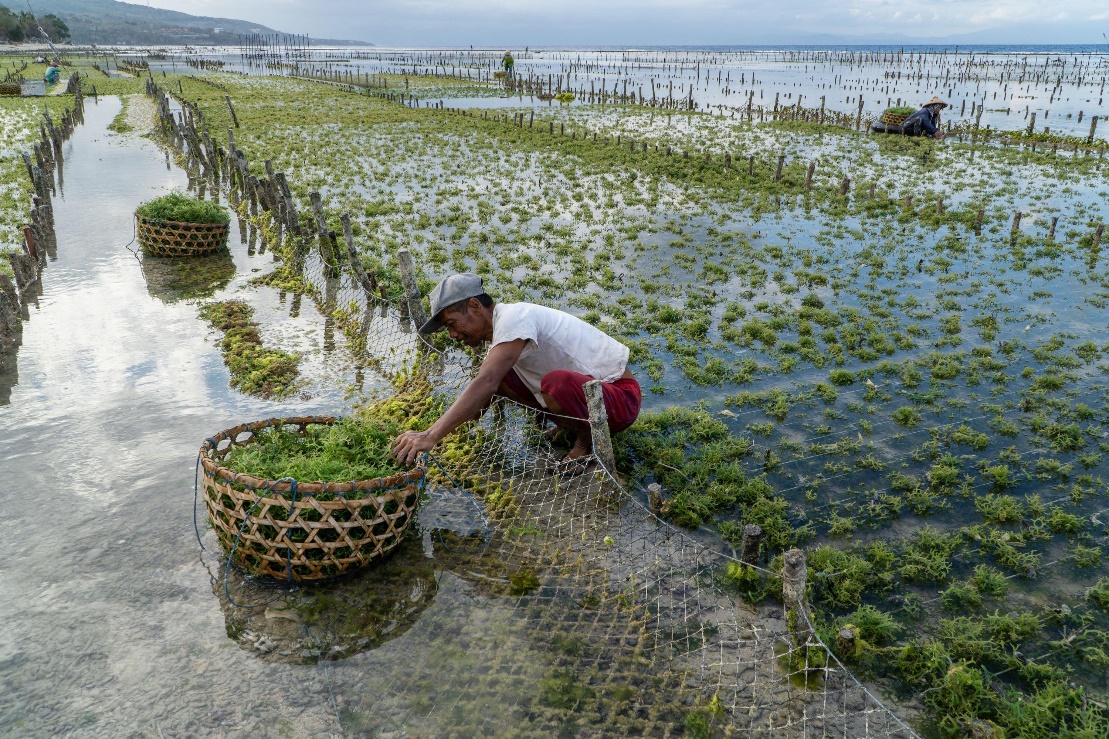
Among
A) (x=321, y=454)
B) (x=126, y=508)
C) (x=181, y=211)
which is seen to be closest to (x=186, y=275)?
(x=181, y=211)

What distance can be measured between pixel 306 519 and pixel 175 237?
358 inches

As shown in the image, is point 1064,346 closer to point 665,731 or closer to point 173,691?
point 665,731

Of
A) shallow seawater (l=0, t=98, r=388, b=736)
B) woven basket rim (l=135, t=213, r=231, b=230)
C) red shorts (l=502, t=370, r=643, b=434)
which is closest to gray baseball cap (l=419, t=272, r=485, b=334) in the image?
red shorts (l=502, t=370, r=643, b=434)

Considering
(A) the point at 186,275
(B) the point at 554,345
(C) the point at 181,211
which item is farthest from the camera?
(C) the point at 181,211

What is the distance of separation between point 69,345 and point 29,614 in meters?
5.16

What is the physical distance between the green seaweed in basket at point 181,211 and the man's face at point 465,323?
843 centimetres

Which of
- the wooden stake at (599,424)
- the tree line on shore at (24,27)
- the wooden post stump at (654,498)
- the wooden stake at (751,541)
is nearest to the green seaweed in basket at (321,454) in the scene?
the wooden stake at (599,424)

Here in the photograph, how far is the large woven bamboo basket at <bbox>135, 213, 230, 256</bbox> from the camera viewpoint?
11336 millimetres

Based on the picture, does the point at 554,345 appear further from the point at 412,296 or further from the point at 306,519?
the point at 412,296

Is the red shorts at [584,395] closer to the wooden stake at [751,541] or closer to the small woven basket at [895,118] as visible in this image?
the wooden stake at [751,541]

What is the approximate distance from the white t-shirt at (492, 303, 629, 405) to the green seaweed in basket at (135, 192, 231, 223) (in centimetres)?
851

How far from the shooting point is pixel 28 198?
14812 millimetres

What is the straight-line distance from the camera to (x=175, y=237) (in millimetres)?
11367

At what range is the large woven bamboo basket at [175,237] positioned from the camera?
1134 cm
